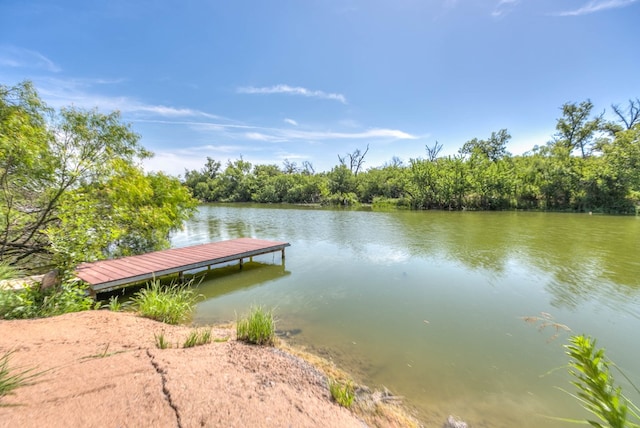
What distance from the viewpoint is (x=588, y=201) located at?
1067 inches

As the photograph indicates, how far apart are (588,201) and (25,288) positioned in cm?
3716

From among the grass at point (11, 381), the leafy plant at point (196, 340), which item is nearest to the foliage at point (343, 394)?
the leafy plant at point (196, 340)

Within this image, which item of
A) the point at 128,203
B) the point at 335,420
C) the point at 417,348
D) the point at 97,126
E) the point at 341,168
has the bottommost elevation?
the point at 417,348

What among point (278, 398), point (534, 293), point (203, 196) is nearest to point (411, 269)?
point (534, 293)

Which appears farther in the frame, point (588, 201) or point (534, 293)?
point (588, 201)

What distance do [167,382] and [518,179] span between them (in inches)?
1377

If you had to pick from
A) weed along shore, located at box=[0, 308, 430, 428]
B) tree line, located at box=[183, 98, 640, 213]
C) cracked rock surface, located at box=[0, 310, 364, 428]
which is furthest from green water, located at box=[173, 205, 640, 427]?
tree line, located at box=[183, 98, 640, 213]

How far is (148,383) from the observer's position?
2686 mm

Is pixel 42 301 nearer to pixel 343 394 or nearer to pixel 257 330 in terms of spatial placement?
pixel 257 330

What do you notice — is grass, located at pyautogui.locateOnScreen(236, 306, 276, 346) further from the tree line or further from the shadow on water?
the tree line

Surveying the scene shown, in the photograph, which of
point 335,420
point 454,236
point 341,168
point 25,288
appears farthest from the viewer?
point 341,168

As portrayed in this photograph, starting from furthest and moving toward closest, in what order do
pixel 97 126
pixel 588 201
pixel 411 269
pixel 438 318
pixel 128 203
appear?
pixel 588 201, pixel 411 269, pixel 128 203, pixel 97 126, pixel 438 318

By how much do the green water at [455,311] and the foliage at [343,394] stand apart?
28.8 inches

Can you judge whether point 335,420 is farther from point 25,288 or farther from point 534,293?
point 534,293
